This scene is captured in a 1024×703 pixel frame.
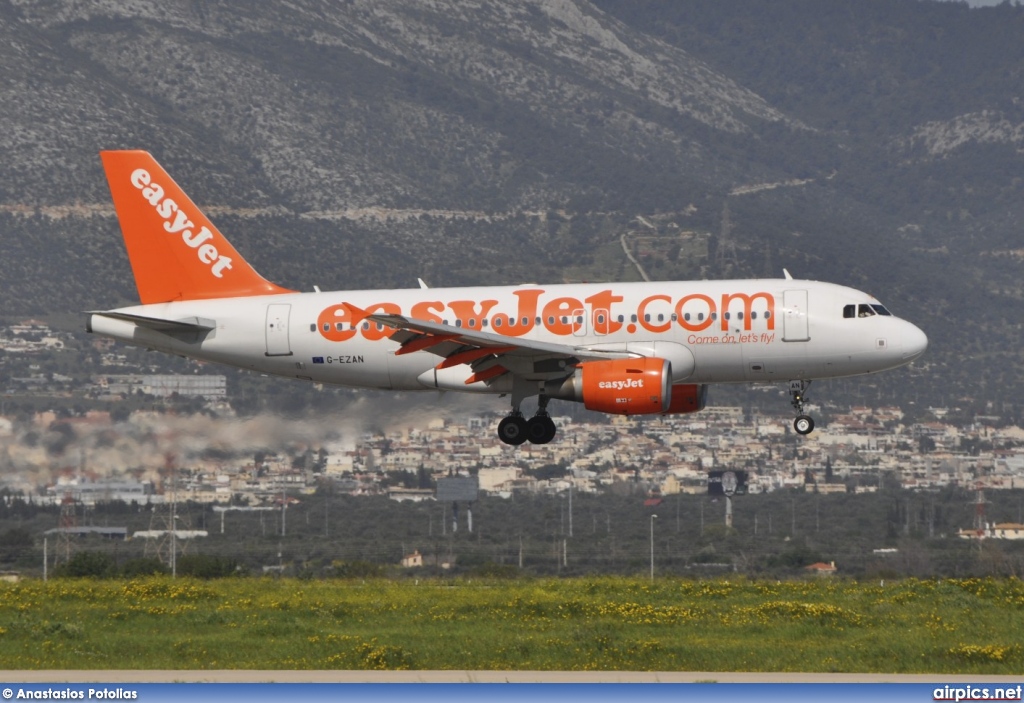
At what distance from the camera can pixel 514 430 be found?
3984 cm

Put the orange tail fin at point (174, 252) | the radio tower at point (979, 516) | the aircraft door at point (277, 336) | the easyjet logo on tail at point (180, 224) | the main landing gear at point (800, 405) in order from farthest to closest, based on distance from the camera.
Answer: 1. the radio tower at point (979, 516)
2. the easyjet logo on tail at point (180, 224)
3. the orange tail fin at point (174, 252)
4. the aircraft door at point (277, 336)
5. the main landing gear at point (800, 405)

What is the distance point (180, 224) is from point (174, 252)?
94 cm

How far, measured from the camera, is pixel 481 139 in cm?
19562

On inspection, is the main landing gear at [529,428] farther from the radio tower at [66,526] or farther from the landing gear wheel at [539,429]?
the radio tower at [66,526]

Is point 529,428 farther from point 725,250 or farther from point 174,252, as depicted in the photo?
point 725,250

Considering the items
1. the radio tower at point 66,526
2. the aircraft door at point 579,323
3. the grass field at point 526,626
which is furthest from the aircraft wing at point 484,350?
the radio tower at point 66,526

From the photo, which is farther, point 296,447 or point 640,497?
point 640,497

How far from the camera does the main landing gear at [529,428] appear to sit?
1567 inches

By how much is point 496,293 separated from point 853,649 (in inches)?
592

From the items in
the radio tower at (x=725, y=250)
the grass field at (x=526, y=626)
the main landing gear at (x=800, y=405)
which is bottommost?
the grass field at (x=526, y=626)

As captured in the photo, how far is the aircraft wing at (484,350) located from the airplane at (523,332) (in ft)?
0.15

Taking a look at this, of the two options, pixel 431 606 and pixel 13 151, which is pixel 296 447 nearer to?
pixel 431 606

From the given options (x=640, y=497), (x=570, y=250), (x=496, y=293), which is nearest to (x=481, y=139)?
(x=570, y=250)

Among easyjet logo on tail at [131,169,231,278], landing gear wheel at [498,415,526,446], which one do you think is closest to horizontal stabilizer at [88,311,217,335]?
easyjet logo on tail at [131,169,231,278]
